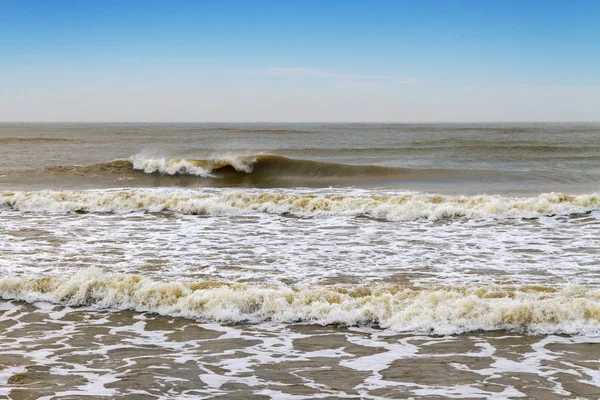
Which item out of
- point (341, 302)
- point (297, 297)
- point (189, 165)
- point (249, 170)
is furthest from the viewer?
point (249, 170)

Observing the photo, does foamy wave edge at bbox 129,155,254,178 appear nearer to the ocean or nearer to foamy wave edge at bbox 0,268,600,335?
the ocean

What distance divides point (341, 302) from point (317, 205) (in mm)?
8313

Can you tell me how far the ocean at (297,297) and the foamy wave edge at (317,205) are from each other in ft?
0.19

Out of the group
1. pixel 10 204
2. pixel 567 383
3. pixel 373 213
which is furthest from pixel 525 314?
pixel 10 204

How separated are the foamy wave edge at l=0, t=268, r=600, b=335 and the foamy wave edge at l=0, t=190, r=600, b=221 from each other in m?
6.74

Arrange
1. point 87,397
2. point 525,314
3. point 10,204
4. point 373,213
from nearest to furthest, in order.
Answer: point 87,397 → point 525,314 → point 373,213 → point 10,204

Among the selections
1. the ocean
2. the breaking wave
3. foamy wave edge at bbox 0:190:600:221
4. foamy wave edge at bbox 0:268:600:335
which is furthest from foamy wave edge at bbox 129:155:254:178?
foamy wave edge at bbox 0:268:600:335

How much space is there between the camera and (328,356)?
642cm

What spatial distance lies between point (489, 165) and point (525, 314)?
23.3m

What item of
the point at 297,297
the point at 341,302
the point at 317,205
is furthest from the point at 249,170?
the point at 341,302

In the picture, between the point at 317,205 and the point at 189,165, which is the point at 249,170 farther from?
the point at 317,205

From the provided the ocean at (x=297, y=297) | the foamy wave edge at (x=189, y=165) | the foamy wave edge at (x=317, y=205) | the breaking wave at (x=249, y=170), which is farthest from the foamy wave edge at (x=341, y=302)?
the foamy wave edge at (x=189, y=165)

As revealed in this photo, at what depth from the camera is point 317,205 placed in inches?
638

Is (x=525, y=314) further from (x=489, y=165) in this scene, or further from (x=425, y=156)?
(x=425, y=156)
